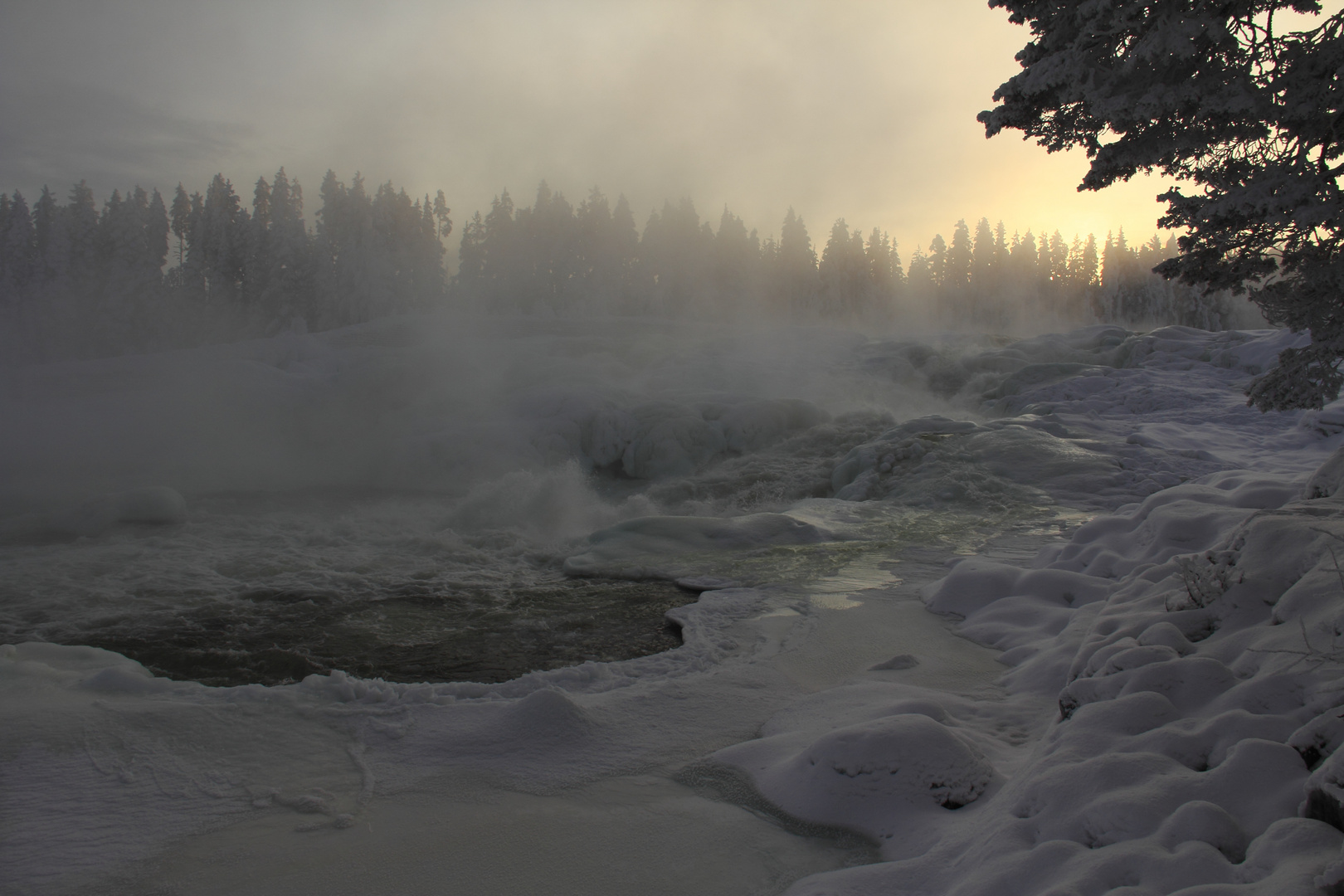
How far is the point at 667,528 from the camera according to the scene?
1102cm

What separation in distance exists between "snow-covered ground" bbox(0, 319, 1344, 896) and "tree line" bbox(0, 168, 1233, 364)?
1502 inches

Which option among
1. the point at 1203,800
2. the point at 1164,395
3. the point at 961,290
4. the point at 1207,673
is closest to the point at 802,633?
the point at 1207,673

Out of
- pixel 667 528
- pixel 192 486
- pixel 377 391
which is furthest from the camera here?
pixel 377 391

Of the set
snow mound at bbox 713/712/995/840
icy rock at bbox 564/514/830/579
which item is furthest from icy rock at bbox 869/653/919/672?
icy rock at bbox 564/514/830/579

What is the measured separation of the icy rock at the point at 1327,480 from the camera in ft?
17.4

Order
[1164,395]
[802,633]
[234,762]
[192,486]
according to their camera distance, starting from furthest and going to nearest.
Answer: [1164,395] < [192,486] < [802,633] < [234,762]

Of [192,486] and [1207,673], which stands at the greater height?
[192,486]

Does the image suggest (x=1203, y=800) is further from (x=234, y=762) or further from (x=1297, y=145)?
(x=234, y=762)

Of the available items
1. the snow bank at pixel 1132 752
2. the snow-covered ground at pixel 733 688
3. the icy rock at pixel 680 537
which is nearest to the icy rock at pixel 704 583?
the snow-covered ground at pixel 733 688

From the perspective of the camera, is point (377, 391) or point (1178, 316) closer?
point (377, 391)

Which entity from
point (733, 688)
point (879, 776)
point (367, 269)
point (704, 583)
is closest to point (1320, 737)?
point (879, 776)

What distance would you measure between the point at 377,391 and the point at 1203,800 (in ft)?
74.1

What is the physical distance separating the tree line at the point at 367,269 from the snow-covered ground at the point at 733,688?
38142 millimetres

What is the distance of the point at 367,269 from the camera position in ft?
162
